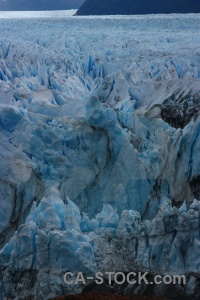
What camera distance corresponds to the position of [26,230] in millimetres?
3844

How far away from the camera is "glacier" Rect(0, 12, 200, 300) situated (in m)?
3.81

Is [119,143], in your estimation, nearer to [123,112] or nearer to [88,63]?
[123,112]

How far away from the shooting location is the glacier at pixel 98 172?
3811 millimetres

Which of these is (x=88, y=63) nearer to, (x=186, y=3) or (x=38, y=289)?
(x=38, y=289)

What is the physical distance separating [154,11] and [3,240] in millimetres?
19162

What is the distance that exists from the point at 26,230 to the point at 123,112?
7.65ft

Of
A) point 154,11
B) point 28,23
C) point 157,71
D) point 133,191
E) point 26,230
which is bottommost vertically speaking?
point 26,230

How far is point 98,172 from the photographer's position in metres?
4.94

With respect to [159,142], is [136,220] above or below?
below

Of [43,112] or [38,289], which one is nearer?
[38,289]

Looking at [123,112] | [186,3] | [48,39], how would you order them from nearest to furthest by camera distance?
[123,112]
[48,39]
[186,3]

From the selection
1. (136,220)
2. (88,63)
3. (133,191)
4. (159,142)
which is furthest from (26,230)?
(88,63)

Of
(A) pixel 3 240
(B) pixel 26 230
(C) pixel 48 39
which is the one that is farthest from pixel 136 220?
(C) pixel 48 39

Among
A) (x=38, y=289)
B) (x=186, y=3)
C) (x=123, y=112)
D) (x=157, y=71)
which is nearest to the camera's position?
(x=38, y=289)
